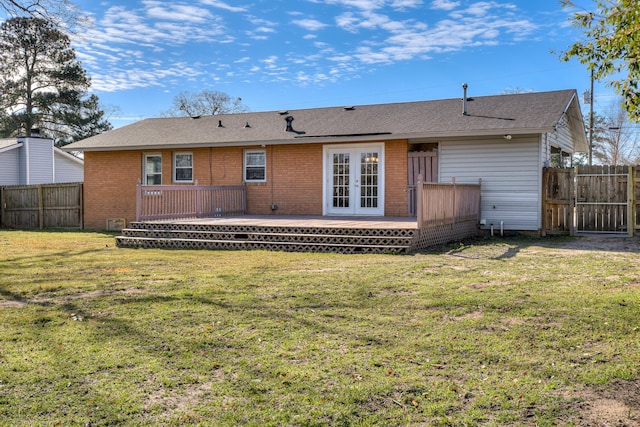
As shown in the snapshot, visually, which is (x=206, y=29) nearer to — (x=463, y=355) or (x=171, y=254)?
(x=171, y=254)

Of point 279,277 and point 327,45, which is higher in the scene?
point 327,45

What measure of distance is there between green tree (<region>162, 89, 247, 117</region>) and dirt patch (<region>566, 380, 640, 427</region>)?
141 ft

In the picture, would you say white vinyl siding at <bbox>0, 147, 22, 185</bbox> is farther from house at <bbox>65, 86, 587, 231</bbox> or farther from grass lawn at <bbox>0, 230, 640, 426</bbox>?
grass lawn at <bbox>0, 230, 640, 426</bbox>

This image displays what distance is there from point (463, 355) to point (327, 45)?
2908 cm

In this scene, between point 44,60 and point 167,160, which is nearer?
point 167,160

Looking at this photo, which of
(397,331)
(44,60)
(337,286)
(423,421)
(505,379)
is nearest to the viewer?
(423,421)

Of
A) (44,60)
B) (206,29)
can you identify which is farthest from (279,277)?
(44,60)

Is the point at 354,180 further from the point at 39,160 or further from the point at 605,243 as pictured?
the point at 39,160

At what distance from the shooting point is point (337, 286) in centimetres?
746

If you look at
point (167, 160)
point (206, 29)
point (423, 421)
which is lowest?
point (423, 421)

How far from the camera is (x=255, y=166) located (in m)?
18.0

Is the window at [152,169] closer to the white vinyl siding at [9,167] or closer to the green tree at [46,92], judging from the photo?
the white vinyl siding at [9,167]

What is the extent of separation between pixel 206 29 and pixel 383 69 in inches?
513

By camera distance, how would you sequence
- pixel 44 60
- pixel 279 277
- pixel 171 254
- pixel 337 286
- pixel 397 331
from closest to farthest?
pixel 397 331
pixel 337 286
pixel 279 277
pixel 171 254
pixel 44 60
